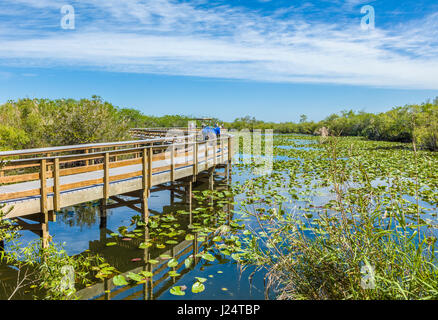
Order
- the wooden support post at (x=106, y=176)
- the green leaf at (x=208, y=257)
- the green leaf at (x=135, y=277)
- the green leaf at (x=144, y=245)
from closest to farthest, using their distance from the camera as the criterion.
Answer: the green leaf at (x=135, y=277) < the green leaf at (x=208, y=257) < the green leaf at (x=144, y=245) < the wooden support post at (x=106, y=176)

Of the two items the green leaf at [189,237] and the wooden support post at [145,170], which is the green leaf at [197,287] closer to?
the green leaf at [189,237]

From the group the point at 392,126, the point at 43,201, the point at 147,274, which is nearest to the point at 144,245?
Answer: the point at 147,274

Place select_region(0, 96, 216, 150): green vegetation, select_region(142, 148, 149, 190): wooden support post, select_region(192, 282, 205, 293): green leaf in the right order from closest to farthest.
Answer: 1. select_region(192, 282, 205, 293): green leaf
2. select_region(142, 148, 149, 190): wooden support post
3. select_region(0, 96, 216, 150): green vegetation

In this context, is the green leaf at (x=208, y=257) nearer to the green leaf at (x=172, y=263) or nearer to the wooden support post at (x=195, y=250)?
the wooden support post at (x=195, y=250)

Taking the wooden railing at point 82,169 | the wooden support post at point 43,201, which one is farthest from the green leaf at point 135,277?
the wooden railing at point 82,169

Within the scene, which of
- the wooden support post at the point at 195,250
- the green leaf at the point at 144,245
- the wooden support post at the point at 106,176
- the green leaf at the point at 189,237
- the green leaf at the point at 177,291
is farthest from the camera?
the green leaf at the point at 189,237

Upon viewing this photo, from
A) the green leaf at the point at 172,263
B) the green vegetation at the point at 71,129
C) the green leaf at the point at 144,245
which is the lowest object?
the green leaf at the point at 144,245

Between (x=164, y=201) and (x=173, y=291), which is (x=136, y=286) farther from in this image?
(x=164, y=201)

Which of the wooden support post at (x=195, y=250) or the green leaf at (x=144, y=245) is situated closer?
the wooden support post at (x=195, y=250)

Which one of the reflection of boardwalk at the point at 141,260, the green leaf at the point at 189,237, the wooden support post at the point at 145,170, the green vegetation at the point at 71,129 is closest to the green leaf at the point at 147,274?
the reflection of boardwalk at the point at 141,260

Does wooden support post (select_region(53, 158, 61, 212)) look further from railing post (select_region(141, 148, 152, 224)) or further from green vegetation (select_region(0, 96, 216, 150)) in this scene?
green vegetation (select_region(0, 96, 216, 150))

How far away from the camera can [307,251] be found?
3.65 meters

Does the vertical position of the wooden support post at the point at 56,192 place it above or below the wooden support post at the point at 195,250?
above

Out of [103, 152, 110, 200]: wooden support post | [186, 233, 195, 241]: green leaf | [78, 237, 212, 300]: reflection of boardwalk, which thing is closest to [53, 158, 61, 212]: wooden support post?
[103, 152, 110, 200]: wooden support post
